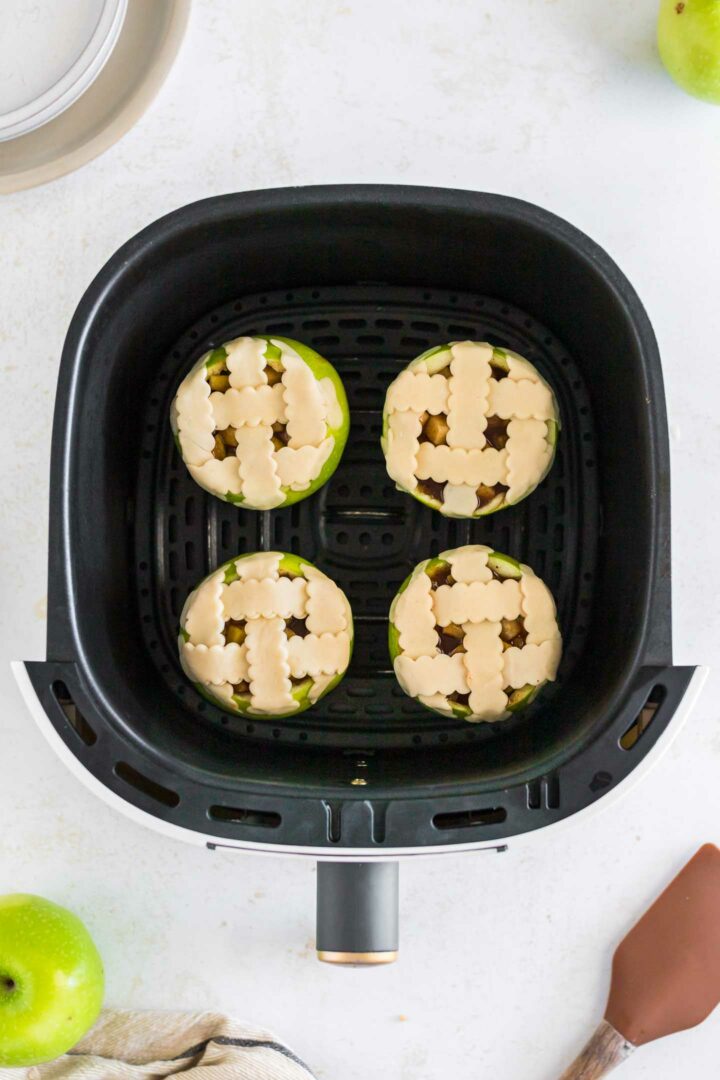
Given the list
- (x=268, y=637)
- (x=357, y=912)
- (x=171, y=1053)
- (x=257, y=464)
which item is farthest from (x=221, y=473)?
(x=171, y=1053)

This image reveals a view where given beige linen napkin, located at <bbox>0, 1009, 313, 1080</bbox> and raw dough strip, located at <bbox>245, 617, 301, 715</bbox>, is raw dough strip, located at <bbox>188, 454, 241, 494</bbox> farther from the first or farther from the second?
beige linen napkin, located at <bbox>0, 1009, 313, 1080</bbox>

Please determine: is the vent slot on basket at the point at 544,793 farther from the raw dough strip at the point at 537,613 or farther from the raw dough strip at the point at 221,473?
the raw dough strip at the point at 221,473

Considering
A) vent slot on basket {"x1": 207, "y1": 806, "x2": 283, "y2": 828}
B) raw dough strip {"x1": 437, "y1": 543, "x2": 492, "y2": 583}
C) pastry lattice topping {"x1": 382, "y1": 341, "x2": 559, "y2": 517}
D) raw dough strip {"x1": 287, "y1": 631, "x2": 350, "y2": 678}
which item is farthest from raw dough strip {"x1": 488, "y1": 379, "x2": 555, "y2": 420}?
vent slot on basket {"x1": 207, "y1": 806, "x2": 283, "y2": 828}

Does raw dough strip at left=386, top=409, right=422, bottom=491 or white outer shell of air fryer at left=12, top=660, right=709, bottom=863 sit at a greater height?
raw dough strip at left=386, top=409, right=422, bottom=491

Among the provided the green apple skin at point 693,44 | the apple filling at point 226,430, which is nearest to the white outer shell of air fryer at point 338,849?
Result: the apple filling at point 226,430

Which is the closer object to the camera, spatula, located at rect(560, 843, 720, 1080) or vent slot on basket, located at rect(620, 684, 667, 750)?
vent slot on basket, located at rect(620, 684, 667, 750)

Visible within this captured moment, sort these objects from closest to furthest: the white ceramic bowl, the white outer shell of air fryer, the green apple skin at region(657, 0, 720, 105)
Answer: the white outer shell of air fryer → the green apple skin at region(657, 0, 720, 105) → the white ceramic bowl

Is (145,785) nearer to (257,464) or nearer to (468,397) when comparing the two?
(257,464)
